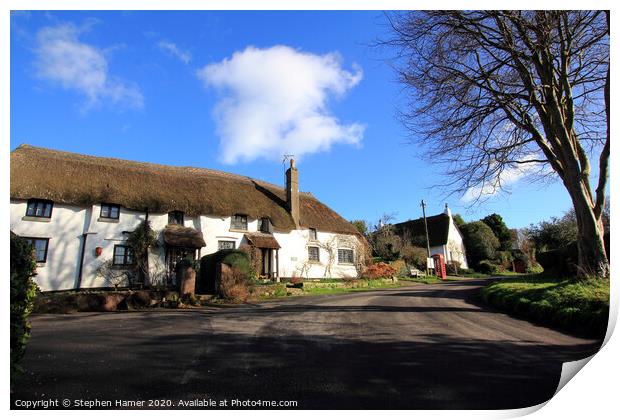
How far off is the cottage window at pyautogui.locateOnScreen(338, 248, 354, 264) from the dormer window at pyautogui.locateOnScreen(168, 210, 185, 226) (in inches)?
431

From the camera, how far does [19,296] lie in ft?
12.2

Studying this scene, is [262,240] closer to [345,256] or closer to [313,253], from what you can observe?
[313,253]

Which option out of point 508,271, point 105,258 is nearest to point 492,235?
point 508,271

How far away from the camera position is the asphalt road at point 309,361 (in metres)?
3.93

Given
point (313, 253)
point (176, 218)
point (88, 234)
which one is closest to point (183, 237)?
point (176, 218)

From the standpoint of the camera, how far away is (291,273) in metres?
22.3

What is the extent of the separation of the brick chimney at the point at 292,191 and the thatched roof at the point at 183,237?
679 centimetres

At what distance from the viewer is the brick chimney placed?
23.9 meters

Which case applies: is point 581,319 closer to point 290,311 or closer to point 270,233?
point 290,311

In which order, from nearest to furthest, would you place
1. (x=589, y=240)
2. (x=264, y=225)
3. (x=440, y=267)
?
(x=589, y=240)
(x=264, y=225)
(x=440, y=267)

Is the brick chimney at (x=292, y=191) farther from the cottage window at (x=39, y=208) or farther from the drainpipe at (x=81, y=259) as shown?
the cottage window at (x=39, y=208)

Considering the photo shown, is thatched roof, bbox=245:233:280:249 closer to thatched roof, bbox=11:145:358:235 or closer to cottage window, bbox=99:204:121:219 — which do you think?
thatched roof, bbox=11:145:358:235

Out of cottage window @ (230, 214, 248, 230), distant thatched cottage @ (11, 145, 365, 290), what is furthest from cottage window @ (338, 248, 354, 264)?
cottage window @ (230, 214, 248, 230)

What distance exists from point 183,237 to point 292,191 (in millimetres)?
8275
